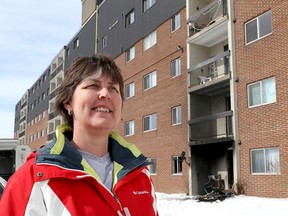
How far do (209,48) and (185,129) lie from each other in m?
5.35

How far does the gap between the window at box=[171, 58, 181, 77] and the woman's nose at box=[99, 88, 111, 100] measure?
20.9 m

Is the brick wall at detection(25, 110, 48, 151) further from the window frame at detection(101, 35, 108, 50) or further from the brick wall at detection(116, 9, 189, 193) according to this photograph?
the brick wall at detection(116, 9, 189, 193)

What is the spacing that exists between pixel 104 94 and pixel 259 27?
53.8 feet

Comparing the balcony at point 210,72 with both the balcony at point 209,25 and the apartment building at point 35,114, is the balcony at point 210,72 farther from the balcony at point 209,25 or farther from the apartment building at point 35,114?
the apartment building at point 35,114

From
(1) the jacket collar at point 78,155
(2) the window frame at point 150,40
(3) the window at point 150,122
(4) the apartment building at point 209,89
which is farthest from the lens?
(2) the window frame at point 150,40

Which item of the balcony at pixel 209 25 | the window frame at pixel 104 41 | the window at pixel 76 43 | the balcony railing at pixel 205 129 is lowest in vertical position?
the balcony railing at pixel 205 129

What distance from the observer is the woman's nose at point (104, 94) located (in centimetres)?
215

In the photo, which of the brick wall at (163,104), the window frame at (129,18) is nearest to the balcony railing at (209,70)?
the brick wall at (163,104)

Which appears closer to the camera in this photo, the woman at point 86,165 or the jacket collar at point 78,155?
the woman at point 86,165

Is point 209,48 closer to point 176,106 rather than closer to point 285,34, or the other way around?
point 176,106

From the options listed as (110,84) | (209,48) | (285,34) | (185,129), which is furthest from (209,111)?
(110,84)

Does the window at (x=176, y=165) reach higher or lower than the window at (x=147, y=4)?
lower

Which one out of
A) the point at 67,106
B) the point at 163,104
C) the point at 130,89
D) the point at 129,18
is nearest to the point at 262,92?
the point at 163,104

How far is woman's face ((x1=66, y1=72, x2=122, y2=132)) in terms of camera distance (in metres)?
2.11
